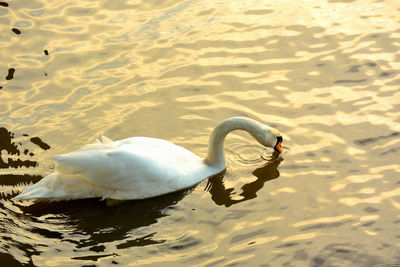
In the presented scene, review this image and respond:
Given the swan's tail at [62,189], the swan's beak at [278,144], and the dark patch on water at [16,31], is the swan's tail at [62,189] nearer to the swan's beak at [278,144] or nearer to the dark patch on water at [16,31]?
the swan's beak at [278,144]

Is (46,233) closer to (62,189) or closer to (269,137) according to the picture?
(62,189)

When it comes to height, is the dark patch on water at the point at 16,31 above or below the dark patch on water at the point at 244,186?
above

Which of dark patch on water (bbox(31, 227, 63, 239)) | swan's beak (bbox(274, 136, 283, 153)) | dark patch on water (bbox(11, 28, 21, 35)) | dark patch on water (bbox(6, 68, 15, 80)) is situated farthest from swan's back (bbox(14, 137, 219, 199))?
dark patch on water (bbox(11, 28, 21, 35))

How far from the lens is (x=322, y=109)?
9.39 meters

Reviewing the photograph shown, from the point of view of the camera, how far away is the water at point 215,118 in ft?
23.4

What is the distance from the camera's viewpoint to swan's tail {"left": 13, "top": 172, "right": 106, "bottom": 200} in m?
7.52

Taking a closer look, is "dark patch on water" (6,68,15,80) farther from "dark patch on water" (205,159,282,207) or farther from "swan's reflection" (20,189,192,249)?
"dark patch on water" (205,159,282,207)

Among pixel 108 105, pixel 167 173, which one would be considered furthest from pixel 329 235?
pixel 108 105

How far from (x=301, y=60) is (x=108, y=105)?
291cm

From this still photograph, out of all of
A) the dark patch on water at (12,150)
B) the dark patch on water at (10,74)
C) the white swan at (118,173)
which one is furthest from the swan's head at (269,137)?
the dark patch on water at (10,74)

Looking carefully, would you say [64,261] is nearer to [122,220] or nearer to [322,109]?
[122,220]

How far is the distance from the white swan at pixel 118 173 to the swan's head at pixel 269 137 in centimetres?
98

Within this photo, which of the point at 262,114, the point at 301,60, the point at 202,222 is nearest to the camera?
the point at 202,222


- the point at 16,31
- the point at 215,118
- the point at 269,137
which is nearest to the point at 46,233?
the point at 269,137
